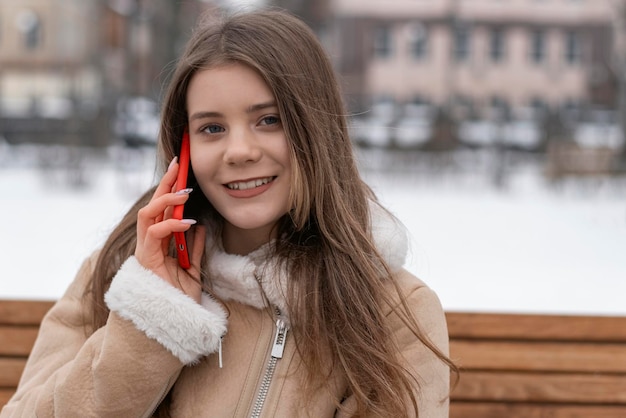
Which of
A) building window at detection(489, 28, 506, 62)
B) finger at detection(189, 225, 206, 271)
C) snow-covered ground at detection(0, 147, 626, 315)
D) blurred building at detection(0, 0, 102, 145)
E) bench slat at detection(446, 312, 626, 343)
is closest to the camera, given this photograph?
finger at detection(189, 225, 206, 271)

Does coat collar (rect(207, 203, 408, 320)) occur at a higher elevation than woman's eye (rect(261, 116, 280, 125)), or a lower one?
lower

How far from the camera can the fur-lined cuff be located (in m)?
1.55

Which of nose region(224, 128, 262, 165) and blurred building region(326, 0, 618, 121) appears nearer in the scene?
nose region(224, 128, 262, 165)

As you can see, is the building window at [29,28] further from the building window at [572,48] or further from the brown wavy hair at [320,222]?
the brown wavy hair at [320,222]

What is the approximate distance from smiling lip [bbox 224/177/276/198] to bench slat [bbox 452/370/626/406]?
3.01 feet

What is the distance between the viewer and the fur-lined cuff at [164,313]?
5.09 feet

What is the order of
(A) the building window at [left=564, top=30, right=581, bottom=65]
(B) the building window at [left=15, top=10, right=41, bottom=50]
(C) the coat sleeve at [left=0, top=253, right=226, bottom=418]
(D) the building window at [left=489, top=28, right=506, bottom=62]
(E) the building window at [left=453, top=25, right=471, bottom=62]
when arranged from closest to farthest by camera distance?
(C) the coat sleeve at [left=0, top=253, right=226, bottom=418]
(B) the building window at [left=15, top=10, right=41, bottom=50]
(E) the building window at [left=453, top=25, right=471, bottom=62]
(A) the building window at [left=564, top=30, right=581, bottom=65]
(D) the building window at [left=489, top=28, right=506, bottom=62]

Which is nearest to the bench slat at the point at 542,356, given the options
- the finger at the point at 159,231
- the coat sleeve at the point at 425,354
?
the coat sleeve at the point at 425,354

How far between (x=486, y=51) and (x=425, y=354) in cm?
3329

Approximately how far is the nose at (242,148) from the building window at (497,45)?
33304 mm

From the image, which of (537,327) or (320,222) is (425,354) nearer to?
(320,222)

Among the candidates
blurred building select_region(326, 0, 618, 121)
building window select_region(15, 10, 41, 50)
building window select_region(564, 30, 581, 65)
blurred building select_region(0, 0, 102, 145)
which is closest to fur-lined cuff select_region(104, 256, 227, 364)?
blurred building select_region(0, 0, 102, 145)

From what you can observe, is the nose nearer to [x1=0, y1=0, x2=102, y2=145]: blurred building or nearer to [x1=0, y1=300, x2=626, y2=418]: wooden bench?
[x1=0, y1=300, x2=626, y2=418]: wooden bench

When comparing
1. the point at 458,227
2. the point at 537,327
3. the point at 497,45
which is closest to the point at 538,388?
the point at 537,327
